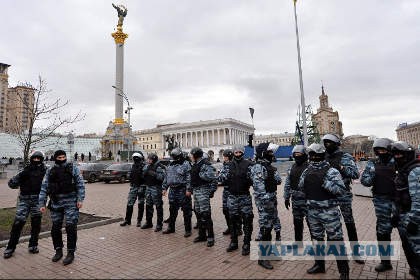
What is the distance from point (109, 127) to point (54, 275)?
47635 millimetres

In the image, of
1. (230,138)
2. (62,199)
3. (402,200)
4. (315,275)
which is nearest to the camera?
(402,200)

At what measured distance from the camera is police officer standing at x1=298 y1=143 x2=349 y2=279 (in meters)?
3.99

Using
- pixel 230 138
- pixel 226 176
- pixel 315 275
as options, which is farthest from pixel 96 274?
pixel 230 138

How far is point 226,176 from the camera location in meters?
5.64

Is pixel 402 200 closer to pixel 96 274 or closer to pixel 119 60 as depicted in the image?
pixel 96 274

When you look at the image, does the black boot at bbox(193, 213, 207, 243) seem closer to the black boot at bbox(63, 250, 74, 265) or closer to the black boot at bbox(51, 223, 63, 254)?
the black boot at bbox(63, 250, 74, 265)

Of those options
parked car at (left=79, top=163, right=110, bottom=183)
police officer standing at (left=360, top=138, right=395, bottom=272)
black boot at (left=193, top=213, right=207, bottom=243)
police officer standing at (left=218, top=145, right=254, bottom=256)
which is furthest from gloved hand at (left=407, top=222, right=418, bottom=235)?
parked car at (left=79, top=163, right=110, bottom=183)

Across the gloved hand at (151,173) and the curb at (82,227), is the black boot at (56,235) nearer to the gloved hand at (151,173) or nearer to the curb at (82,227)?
the curb at (82,227)

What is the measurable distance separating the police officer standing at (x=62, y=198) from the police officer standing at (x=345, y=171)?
4.56 meters

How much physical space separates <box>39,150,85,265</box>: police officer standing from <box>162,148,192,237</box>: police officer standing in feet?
7.21

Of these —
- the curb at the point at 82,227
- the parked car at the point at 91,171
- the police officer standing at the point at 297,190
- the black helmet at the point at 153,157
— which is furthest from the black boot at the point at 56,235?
the parked car at the point at 91,171

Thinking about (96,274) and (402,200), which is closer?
(402,200)

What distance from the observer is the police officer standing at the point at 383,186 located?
4.35m

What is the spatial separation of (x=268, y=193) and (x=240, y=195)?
28.6 inches
